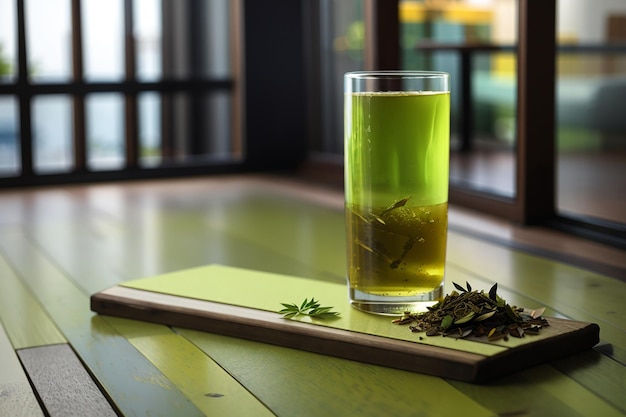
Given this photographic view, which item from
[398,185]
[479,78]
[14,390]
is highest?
[479,78]

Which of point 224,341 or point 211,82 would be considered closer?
point 224,341

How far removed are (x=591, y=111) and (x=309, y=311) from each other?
1.70 metres

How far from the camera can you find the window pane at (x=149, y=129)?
3.91 metres

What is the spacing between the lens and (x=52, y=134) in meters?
3.77

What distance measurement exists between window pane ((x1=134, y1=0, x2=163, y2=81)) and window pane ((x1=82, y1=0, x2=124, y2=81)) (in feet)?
0.27

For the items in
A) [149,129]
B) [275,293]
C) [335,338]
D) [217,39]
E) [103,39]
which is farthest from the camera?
[217,39]

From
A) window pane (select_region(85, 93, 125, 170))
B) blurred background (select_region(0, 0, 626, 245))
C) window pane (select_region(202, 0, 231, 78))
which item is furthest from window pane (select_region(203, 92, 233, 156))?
window pane (select_region(85, 93, 125, 170))

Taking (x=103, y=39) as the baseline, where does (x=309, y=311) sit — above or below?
below

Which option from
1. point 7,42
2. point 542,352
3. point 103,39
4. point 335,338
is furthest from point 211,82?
point 542,352

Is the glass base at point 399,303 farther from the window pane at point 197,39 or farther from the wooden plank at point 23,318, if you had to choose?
the window pane at point 197,39

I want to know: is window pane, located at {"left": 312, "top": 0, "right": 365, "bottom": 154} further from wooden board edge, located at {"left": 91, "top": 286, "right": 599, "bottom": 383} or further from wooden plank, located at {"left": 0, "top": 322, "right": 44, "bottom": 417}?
wooden plank, located at {"left": 0, "top": 322, "right": 44, "bottom": 417}

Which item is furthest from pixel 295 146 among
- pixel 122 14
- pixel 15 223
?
pixel 15 223

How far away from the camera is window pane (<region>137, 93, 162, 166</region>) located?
3.91 metres

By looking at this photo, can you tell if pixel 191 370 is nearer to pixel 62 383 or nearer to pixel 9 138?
pixel 62 383
